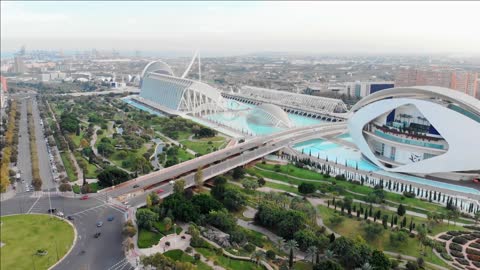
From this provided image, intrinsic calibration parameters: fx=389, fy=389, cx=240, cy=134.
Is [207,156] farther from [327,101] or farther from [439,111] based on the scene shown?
[327,101]

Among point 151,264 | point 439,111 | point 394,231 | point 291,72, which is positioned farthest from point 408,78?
point 291,72

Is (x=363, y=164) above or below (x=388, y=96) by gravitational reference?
below

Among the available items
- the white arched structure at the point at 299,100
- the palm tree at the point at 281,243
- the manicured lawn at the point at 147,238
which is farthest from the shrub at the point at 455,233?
the white arched structure at the point at 299,100

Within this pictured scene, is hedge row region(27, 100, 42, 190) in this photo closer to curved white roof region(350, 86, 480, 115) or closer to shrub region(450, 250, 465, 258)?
shrub region(450, 250, 465, 258)

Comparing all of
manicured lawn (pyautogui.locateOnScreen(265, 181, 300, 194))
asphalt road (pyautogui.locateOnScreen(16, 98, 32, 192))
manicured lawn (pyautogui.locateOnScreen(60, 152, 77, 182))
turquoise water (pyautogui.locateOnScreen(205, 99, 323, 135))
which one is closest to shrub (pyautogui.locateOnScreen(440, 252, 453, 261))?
manicured lawn (pyautogui.locateOnScreen(265, 181, 300, 194))

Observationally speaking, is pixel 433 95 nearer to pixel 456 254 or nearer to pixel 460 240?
pixel 460 240
